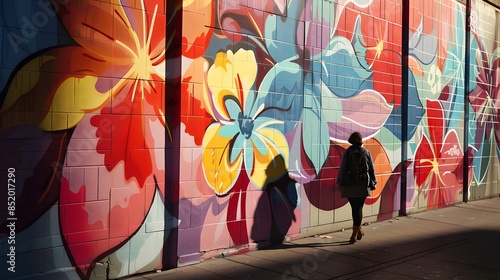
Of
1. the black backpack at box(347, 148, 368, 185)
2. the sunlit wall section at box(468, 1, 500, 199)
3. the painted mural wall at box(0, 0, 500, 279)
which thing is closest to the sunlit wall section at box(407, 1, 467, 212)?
the painted mural wall at box(0, 0, 500, 279)

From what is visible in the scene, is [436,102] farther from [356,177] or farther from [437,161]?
[356,177]

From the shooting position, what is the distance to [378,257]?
7.28 m

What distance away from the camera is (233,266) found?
6602 mm

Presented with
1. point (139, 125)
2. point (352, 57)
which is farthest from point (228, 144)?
point (352, 57)

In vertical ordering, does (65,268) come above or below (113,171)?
below

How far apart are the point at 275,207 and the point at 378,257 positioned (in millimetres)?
1612

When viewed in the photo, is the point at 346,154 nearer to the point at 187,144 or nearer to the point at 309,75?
the point at 309,75

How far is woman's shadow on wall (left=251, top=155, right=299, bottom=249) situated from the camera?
25.0 feet

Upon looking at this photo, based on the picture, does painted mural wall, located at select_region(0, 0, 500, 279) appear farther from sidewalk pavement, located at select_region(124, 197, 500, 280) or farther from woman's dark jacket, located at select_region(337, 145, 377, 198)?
woman's dark jacket, located at select_region(337, 145, 377, 198)

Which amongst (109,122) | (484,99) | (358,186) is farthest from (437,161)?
(109,122)

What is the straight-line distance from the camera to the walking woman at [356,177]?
26.3 feet

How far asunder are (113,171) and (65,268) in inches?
44.3

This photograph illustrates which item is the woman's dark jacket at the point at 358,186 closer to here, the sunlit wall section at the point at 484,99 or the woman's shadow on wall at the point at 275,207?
the woman's shadow on wall at the point at 275,207

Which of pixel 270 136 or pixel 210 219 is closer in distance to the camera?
pixel 210 219
